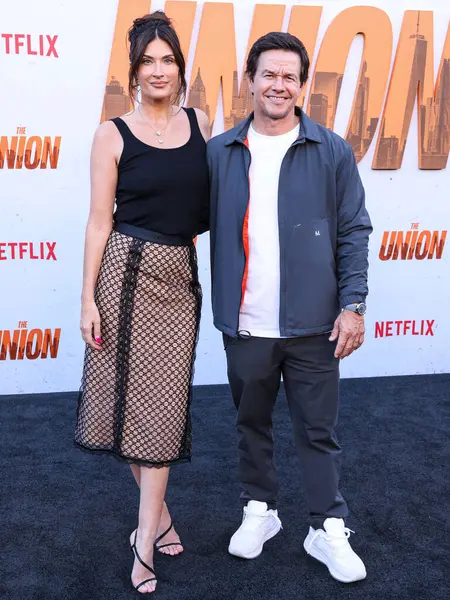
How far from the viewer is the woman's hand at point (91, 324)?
7.18 ft

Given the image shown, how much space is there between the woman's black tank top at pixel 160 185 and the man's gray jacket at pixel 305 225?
8 centimetres

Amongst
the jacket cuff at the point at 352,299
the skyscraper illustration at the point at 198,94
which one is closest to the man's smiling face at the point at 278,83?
the jacket cuff at the point at 352,299

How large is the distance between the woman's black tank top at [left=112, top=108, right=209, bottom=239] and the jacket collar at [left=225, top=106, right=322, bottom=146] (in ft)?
0.39

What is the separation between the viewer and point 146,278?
85.3 inches

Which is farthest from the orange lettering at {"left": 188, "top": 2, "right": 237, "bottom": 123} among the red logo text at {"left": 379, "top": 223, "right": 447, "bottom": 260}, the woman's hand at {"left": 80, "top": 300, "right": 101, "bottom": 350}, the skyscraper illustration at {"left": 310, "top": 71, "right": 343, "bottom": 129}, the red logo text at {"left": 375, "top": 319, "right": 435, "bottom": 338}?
the woman's hand at {"left": 80, "top": 300, "right": 101, "bottom": 350}

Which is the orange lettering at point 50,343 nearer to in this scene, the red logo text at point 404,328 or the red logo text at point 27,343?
the red logo text at point 27,343

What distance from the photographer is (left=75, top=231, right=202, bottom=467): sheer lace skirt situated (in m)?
2.17

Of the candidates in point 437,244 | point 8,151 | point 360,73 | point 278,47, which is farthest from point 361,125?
point 278,47

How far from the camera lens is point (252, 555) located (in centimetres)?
241

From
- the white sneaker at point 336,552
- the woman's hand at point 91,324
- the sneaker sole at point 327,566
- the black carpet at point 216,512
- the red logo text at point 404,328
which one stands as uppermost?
the woman's hand at point 91,324

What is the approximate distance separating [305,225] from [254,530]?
106 cm

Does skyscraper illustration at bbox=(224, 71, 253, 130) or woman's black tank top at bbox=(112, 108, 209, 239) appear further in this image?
skyscraper illustration at bbox=(224, 71, 253, 130)

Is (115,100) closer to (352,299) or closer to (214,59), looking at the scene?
(214,59)

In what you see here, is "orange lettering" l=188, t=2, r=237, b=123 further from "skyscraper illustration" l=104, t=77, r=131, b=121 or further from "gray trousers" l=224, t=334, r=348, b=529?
"gray trousers" l=224, t=334, r=348, b=529
